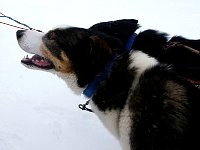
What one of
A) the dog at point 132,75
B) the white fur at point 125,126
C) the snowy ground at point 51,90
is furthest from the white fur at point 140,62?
the snowy ground at point 51,90

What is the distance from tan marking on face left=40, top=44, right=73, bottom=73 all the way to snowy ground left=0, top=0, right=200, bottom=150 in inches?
45.3

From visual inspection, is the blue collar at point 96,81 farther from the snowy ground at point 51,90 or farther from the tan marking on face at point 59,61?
the snowy ground at point 51,90

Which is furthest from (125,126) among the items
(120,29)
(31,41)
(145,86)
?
(31,41)

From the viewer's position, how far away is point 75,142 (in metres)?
3.82

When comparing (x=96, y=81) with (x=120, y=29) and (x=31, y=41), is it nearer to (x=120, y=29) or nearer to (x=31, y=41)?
(x=120, y=29)

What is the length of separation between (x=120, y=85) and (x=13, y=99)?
236 cm

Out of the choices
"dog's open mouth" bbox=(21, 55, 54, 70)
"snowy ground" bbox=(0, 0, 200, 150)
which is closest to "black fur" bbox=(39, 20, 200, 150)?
"dog's open mouth" bbox=(21, 55, 54, 70)

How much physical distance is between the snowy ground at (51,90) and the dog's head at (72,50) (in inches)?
43.8

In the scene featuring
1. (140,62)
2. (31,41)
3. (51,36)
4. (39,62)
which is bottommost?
(39,62)

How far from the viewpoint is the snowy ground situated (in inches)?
→ 152

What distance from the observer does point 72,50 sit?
2.77 meters

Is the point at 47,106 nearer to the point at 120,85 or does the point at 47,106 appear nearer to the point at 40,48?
the point at 40,48

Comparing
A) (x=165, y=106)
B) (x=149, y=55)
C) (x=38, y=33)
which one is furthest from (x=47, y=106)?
(x=165, y=106)

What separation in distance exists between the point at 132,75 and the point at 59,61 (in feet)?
2.03
